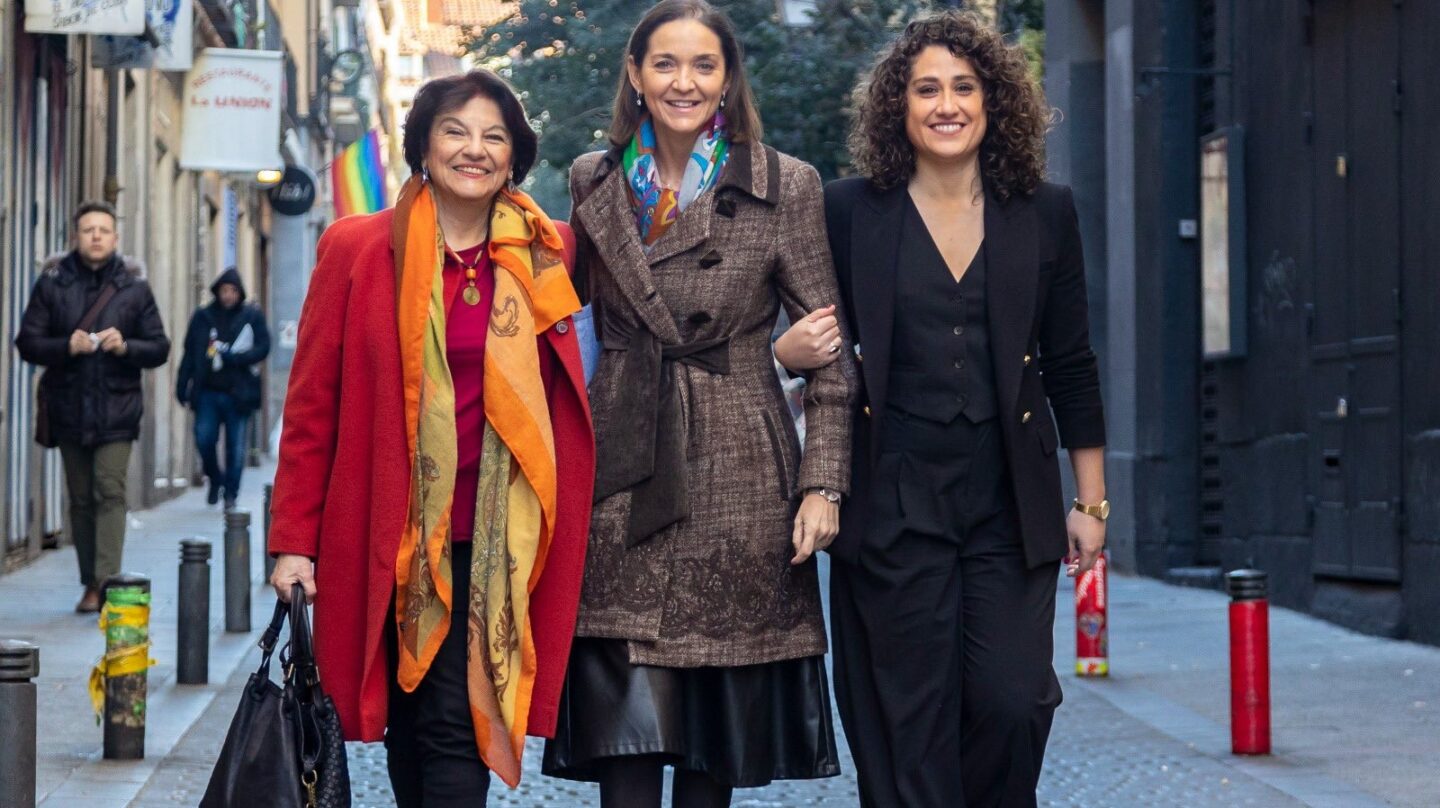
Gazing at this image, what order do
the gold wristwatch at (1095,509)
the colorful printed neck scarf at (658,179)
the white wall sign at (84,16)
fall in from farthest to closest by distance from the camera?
the white wall sign at (84,16) < the gold wristwatch at (1095,509) < the colorful printed neck scarf at (658,179)

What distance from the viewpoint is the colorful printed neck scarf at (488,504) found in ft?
15.0

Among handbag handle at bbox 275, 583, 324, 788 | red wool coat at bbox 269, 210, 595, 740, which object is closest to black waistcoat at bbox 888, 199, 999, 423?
red wool coat at bbox 269, 210, 595, 740

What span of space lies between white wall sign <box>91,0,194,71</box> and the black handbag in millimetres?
12920

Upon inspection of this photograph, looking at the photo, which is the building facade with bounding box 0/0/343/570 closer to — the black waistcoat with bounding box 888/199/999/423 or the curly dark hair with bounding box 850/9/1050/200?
the curly dark hair with bounding box 850/9/1050/200

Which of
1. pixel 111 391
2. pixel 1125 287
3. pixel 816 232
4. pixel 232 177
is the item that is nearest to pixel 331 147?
pixel 232 177

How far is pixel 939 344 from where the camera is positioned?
15.7ft

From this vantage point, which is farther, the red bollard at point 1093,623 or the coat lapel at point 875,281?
the red bollard at point 1093,623

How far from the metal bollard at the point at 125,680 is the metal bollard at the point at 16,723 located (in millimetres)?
2177

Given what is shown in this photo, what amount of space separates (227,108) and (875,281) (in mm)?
19460

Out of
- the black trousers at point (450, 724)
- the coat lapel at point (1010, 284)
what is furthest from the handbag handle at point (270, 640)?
the coat lapel at point (1010, 284)

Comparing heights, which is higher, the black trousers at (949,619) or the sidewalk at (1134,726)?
the black trousers at (949,619)

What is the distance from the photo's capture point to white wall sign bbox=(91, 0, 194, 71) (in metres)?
17.2

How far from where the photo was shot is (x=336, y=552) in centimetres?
468

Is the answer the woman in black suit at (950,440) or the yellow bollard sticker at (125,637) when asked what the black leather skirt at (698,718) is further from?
the yellow bollard sticker at (125,637)
